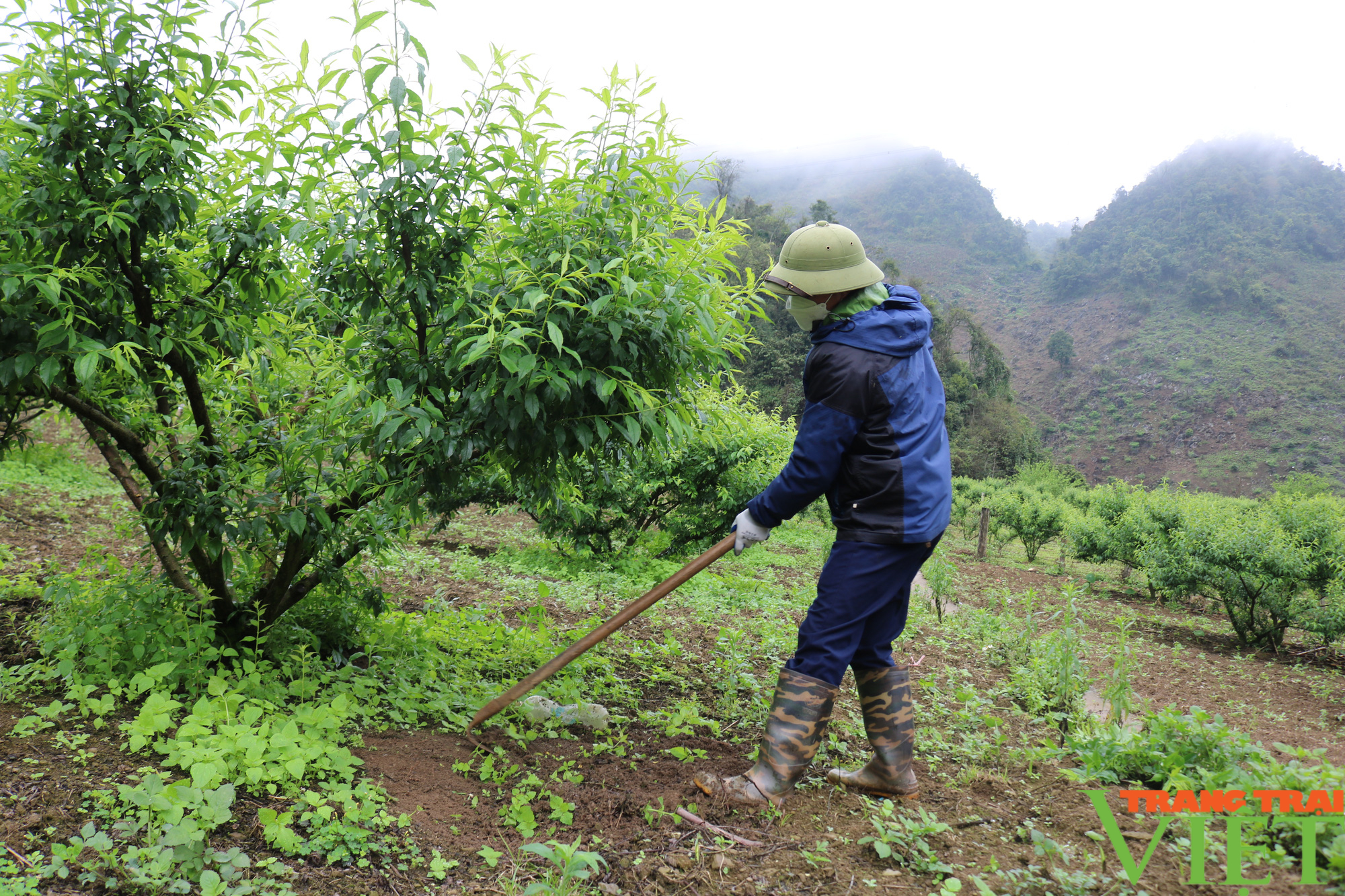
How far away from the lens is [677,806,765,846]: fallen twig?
2.34 metres

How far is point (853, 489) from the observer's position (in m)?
2.69

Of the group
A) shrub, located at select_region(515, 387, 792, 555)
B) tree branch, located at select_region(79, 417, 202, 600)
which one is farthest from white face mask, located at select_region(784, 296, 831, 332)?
shrub, located at select_region(515, 387, 792, 555)

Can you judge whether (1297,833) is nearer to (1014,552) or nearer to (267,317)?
(267,317)

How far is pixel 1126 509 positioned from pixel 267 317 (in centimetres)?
1572

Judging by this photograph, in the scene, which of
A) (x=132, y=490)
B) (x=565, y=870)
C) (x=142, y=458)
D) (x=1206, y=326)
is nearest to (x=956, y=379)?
(x=1206, y=326)

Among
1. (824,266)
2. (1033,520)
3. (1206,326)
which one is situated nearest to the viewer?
(824,266)

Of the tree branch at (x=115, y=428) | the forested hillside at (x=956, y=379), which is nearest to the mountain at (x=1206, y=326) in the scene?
the forested hillside at (x=956, y=379)

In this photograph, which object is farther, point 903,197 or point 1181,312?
point 903,197

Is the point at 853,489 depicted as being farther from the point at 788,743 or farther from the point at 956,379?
the point at 956,379

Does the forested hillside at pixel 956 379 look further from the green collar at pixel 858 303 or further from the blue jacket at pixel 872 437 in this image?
the blue jacket at pixel 872 437

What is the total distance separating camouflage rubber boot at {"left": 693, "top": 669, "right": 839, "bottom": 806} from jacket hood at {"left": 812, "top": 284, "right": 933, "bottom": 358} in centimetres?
122

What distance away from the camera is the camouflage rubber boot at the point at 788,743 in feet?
8.56

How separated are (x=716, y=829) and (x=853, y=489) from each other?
1245mm

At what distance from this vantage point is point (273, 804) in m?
2.28
